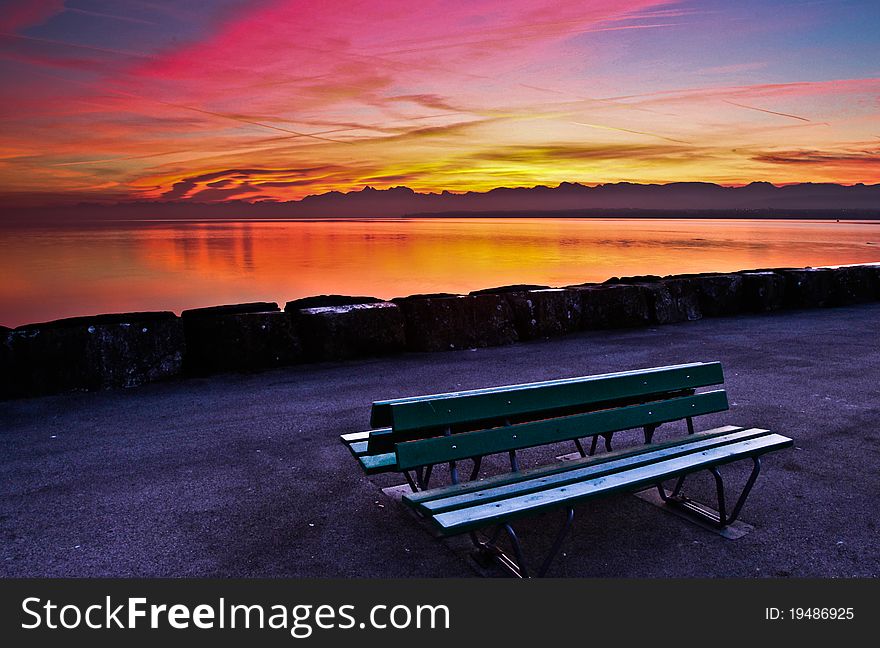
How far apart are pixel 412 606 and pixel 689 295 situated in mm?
8200

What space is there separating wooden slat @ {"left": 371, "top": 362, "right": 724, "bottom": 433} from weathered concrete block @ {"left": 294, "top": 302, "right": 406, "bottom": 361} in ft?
13.3

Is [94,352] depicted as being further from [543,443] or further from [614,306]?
[614,306]

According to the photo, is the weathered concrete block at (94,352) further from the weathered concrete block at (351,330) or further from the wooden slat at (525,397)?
the wooden slat at (525,397)

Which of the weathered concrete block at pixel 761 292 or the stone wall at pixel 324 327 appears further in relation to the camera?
the weathered concrete block at pixel 761 292

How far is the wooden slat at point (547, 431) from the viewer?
9.78ft

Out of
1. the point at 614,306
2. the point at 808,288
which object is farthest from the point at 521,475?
the point at 808,288

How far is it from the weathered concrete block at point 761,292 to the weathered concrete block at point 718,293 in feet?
0.49

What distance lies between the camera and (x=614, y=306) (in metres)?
9.22

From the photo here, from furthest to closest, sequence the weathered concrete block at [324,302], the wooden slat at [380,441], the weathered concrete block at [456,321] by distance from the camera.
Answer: the weathered concrete block at [456,321] < the weathered concrete block at [324,302] < the wooden slat at [380,441]

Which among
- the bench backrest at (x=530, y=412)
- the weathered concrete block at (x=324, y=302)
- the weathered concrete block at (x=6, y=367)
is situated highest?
the weathered concrete block at (x=324, y=302)

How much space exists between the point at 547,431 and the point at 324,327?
4350 millimetres

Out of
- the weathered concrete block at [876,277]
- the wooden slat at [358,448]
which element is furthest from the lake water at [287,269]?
the wooden slat at [358,448]

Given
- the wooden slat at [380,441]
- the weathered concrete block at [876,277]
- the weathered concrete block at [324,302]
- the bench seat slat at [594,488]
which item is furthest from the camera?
the weathered concrete block at [876,277]

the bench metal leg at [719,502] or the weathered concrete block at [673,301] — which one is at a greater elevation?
the weathered concrete block at [673,301]
